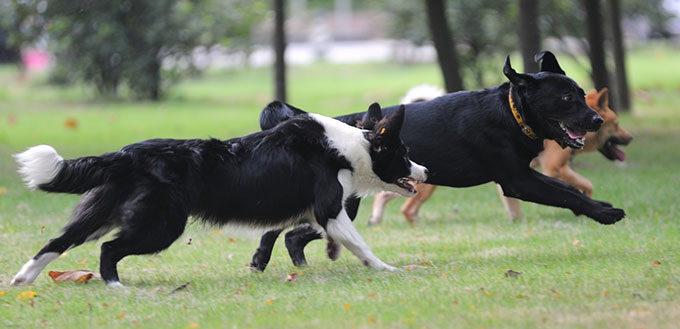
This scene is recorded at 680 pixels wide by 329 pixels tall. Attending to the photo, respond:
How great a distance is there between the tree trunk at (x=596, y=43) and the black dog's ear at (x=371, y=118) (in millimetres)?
13640

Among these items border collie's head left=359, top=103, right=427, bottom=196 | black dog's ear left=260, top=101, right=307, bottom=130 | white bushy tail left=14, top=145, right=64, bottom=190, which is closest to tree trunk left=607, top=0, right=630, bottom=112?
border collie's head left=359, top=103, right=427, bottom=196

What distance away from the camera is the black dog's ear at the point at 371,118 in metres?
6.92

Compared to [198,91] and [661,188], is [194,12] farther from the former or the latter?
[661,188]

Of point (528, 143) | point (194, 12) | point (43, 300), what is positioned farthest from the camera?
point (194, 12)

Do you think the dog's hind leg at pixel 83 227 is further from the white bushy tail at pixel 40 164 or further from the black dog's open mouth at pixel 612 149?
the black dog's open mouth at pixel 612 149

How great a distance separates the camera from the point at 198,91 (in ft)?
114

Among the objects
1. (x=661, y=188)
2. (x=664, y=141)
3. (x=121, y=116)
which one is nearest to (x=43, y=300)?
(x=661, y=188)

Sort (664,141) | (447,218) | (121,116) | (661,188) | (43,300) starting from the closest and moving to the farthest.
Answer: (43,300), (447,218), (661,188), (664,141), (121,116)

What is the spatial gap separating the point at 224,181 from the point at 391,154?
4.26 ft

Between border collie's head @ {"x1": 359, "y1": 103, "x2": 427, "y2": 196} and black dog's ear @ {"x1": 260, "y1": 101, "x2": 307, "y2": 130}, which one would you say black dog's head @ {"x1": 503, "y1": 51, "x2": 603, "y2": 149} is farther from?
black dog's ear @ {"x1": 260, "y1": 101, "x2": 307, "y2": 130}

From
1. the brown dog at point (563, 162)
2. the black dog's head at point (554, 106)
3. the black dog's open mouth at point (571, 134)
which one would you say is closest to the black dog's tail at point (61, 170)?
the black dog's head at point (554, 106)

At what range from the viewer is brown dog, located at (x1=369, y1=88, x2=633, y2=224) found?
9.45 metres

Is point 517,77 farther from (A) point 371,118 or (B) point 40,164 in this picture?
(B) point 40,164

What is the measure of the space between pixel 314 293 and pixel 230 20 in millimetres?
28414
